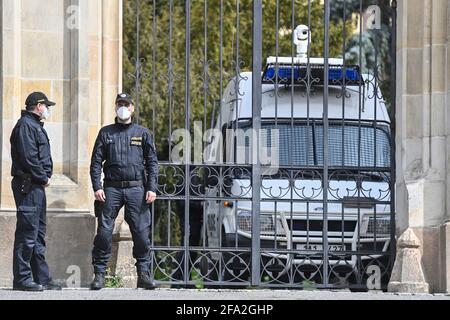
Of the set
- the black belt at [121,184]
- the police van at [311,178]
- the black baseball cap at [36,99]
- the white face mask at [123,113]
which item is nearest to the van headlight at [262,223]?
the police van at [311,178]

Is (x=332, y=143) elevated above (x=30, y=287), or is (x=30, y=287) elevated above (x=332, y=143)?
(x=332, y=143)

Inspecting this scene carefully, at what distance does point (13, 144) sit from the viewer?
46.1ft

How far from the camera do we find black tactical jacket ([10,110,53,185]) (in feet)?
45.7

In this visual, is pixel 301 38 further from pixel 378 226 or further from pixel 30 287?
pixel 30 287

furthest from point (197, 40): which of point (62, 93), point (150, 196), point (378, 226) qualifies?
point (150, 196)

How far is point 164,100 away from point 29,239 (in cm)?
921

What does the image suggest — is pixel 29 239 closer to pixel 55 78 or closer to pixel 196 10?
pixel 55 78

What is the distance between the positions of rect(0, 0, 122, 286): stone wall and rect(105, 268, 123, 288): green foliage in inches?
7.3

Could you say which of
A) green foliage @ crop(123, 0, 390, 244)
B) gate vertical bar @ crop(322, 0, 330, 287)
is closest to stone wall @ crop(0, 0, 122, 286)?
gate vertical bar @ crop(322, 0, 330, 287)

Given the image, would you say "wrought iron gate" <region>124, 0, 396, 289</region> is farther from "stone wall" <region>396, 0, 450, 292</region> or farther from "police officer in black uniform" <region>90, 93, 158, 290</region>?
"police officer in black uniform" <region>90, 93, 158, 290</region>

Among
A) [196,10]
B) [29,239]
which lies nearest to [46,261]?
[29,239]

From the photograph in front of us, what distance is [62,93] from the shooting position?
1531 centimetres

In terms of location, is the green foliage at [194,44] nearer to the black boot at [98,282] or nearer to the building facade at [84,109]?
the building facade at [84,109]

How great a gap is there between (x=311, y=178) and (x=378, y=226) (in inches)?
35.3
